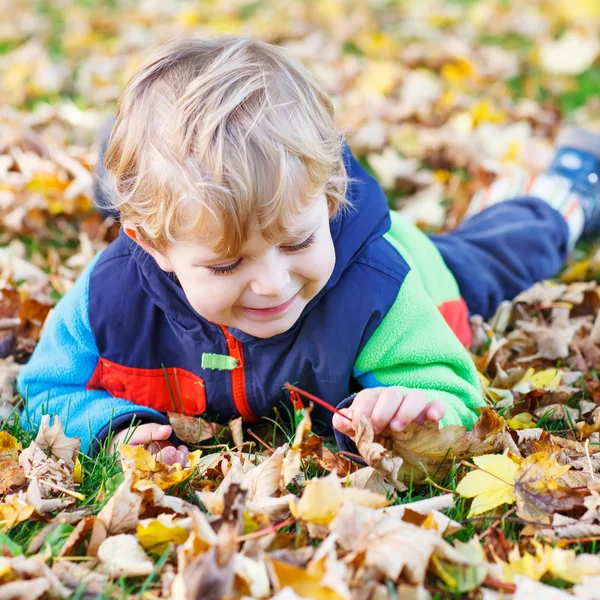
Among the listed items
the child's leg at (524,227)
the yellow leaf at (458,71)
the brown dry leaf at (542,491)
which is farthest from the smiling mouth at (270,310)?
the yellow leaf at (458,71)

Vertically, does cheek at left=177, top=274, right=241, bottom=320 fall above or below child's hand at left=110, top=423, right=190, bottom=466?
above

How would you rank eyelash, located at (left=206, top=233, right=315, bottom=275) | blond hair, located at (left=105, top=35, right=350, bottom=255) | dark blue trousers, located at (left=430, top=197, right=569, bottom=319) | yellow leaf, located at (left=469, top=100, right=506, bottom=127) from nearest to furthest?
blond hair, located at (left=105, top=35, right=350, bottom=255) < eyelash, located at (left=206, top=233, right=315, bottom=275) < dark blue trousers, located at (left=430, top=197, right=569, bottom=319) < yellow leaf, located at (left=469, top=100, right=506, bottom=127)

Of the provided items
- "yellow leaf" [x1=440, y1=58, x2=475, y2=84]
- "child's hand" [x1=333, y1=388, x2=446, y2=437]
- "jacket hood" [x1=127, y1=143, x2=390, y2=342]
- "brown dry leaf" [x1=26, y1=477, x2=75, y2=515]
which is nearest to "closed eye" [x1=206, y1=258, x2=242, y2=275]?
"jacket hood" [x1=127, y1=143, x2=390, y2=342]

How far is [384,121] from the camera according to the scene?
4270 millimetres

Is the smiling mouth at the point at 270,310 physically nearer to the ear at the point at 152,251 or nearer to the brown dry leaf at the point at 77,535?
the ear at the point at 152,251

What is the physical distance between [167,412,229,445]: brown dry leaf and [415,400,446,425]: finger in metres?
0.63

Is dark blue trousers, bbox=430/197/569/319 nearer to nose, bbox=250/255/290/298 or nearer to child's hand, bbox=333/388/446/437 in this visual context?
child's hand, bbox=333/388/446/437

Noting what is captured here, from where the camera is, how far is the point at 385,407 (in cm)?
181

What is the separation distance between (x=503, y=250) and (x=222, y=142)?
155 cm

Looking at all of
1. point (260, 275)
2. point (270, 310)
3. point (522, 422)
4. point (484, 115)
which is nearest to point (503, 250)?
point (522, 422)

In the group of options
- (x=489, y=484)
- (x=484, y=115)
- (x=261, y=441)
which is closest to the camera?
(x=489, y=484)

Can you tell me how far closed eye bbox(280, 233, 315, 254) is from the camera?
1.83 meters

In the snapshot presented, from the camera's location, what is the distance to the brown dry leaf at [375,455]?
5.87 ft

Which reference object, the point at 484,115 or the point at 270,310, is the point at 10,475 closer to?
the point at 270,310
